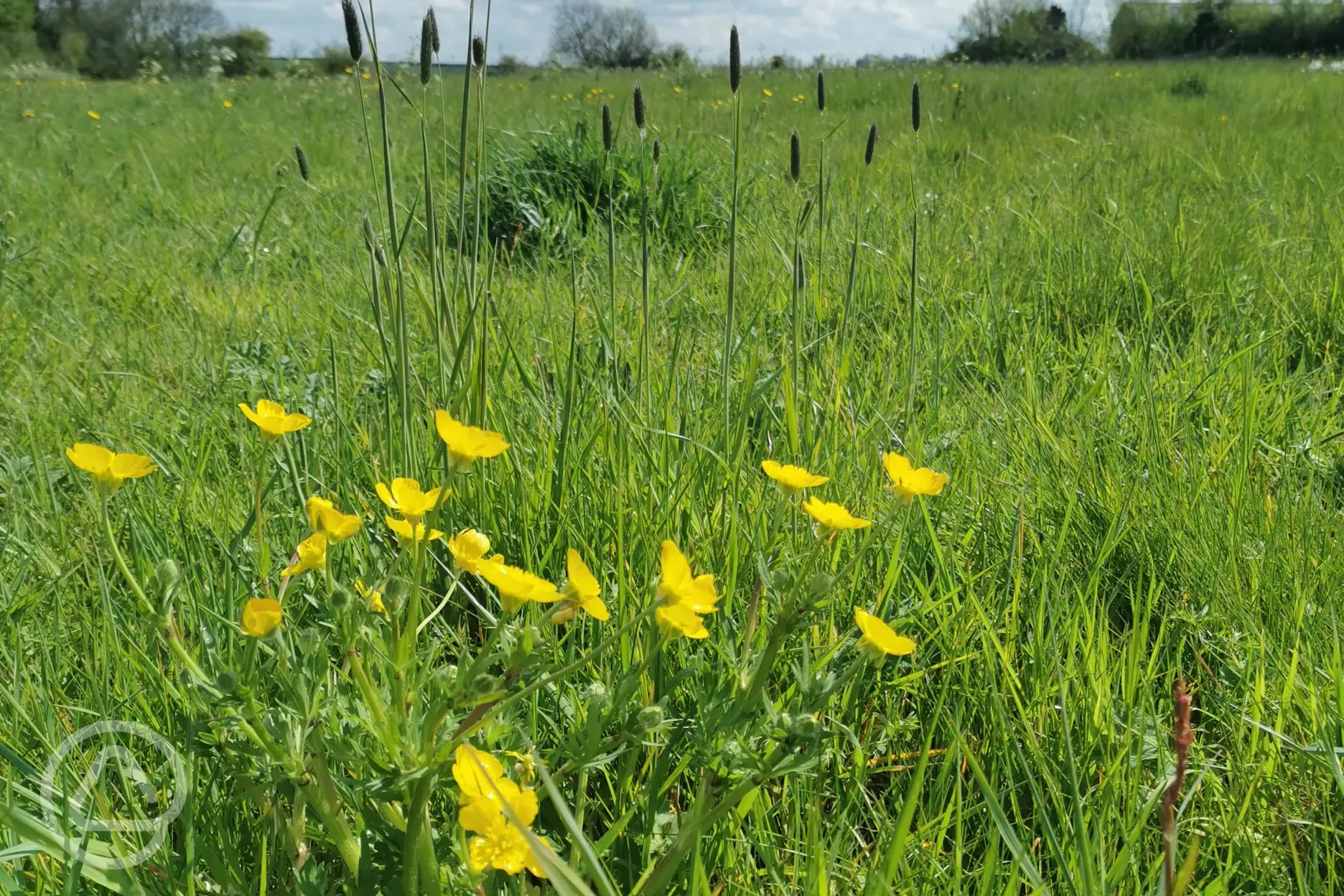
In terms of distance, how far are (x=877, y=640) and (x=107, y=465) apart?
66 centimetres

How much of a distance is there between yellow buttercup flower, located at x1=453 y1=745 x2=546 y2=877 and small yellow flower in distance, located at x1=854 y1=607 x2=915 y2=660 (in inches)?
11.0

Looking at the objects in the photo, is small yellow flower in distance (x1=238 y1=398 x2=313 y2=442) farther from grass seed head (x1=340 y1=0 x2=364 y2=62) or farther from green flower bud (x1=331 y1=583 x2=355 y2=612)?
grass seed head (x1=340 y1=0 x2=364 y2=62)

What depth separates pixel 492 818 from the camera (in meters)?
0.58

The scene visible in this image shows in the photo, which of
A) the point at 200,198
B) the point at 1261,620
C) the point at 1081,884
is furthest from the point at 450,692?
the point at 200,198

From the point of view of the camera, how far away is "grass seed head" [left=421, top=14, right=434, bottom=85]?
3.86 feet

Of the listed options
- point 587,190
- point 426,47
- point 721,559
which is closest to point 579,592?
point 721,559

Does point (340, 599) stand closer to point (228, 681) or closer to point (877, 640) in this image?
point (228, 681)

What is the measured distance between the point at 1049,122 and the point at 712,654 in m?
5.85

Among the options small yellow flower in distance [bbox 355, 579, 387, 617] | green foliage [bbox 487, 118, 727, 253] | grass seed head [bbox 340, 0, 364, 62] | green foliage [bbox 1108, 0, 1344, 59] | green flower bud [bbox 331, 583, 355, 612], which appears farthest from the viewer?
green foliage [bbox 1108, 0, 1344, 59]

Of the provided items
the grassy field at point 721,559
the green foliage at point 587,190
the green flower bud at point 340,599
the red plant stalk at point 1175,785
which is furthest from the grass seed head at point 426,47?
the green foliage at point 587,190

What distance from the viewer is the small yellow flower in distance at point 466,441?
2.43ft

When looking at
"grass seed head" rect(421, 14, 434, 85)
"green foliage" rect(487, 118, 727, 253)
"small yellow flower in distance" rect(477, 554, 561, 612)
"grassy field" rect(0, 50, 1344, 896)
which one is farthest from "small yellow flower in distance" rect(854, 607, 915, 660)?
"green foliage" rect(487, 118, 727, 253)

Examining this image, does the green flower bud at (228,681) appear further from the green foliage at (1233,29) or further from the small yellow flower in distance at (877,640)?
the green foliage at (1233,29)

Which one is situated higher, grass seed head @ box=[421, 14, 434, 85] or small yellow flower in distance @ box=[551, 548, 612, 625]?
grass seed head @ box=[421, 14, 434, 85]
